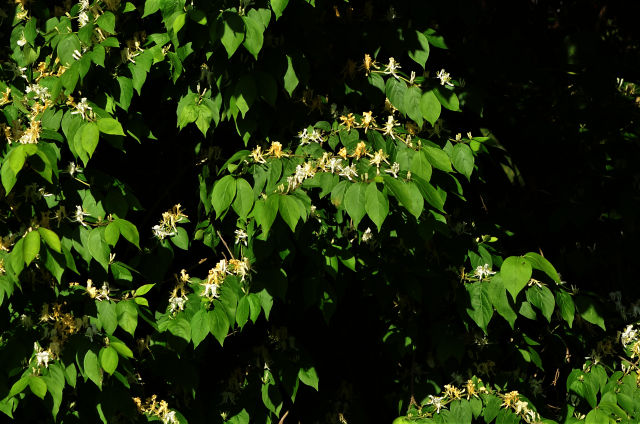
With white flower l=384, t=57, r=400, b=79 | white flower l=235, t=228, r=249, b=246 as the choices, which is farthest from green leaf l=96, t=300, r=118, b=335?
white flower l=384, t=57, r=400, b=79

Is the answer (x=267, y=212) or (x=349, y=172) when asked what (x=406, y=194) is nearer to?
→ (x=349, y=172)

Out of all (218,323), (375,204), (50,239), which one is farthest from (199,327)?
(375,204)

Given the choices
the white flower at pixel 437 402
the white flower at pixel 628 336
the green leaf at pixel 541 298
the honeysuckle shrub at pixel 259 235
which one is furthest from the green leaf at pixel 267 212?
the white flower at pixel 628 336

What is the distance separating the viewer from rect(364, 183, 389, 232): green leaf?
2.38 m

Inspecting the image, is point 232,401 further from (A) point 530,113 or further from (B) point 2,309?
(A) point 530,113

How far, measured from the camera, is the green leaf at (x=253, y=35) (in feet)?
8.72

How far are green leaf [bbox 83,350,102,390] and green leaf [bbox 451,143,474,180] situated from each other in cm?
152

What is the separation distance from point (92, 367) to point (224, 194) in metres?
0.73

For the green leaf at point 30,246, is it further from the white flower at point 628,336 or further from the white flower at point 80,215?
the white flower at point 628,336

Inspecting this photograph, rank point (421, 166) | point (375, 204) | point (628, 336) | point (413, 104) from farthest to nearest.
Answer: point (628, 336) < point (413, 104) < point (421, 166) < point (375, 204)

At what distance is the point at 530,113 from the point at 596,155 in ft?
1.26

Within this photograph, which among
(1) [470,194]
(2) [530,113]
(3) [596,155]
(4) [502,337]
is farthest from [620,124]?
(4) [502,337]

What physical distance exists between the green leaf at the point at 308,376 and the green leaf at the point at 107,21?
151cm

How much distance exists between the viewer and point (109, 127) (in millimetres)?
2672
